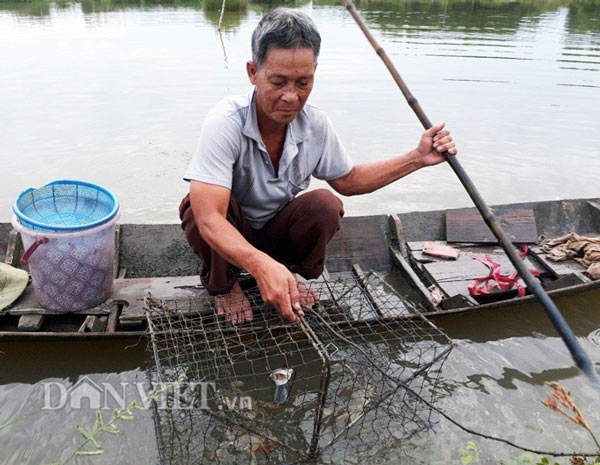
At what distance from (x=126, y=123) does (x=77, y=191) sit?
573 cm

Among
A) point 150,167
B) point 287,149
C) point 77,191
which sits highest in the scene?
point 287,149

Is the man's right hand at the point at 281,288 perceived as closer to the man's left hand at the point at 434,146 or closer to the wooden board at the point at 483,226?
the man's left hand at the point at 434,146

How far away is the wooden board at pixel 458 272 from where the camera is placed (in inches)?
140

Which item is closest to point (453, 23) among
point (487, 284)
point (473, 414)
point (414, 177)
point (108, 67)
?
point (108, 67)

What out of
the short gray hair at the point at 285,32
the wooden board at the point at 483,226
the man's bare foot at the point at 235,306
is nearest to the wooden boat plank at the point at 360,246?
the wooden board at the point at 483,226

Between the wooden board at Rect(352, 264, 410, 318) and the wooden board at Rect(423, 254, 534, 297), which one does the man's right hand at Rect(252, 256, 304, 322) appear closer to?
the wooden board at Rect(352, 264, 410, 318)

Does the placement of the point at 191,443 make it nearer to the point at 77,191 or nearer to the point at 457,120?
the point at 77,191

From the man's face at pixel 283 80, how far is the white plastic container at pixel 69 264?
120 centimetres

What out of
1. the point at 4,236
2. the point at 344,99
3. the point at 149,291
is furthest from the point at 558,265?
the point at 344,99

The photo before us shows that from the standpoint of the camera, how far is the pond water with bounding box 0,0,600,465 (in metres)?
2.64

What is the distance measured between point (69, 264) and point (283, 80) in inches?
63.6

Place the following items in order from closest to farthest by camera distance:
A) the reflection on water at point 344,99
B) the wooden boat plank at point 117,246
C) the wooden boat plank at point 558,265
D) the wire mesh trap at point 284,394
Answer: the wire mesh trap at point 284,394
the wooden boat plank at point 117,246
the wooden boat plank at point 558,265
the reflection on water at point 344,99

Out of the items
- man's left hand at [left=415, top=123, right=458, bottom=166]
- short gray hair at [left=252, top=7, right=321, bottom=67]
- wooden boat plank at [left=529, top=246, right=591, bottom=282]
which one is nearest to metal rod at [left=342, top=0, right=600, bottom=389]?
man's left hand at [left=415, top=123, right=458, bottom=166]

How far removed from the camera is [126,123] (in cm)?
830
